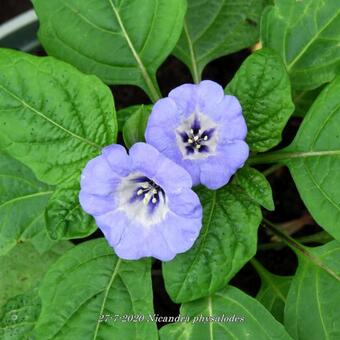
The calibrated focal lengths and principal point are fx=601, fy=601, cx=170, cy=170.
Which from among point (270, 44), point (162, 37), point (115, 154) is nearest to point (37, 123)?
point (115, 154)

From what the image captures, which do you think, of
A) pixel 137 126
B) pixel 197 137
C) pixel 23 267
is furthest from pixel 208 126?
pixel 23 267

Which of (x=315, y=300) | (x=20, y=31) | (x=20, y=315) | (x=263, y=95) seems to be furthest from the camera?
(x=20, y=31)

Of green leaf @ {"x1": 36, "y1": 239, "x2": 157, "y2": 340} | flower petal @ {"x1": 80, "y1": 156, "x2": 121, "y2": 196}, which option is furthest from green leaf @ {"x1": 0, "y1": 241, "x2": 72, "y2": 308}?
flower petal @ {"x1": 80, "y1": 156, "x2": 121, "y2": 196}

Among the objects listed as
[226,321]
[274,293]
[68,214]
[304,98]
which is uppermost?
[68,214]

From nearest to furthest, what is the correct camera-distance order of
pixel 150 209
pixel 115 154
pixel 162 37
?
pixel 115 154 < pixel 150 209 < pixel 162 37

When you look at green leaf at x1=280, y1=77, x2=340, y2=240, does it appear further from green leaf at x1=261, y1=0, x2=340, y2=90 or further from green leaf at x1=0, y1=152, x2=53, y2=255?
green leaf at x1=0, y1=152, x2=53, y2=255

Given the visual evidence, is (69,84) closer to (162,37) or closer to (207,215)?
(162,37)

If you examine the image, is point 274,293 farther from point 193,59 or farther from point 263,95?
point 193,59
